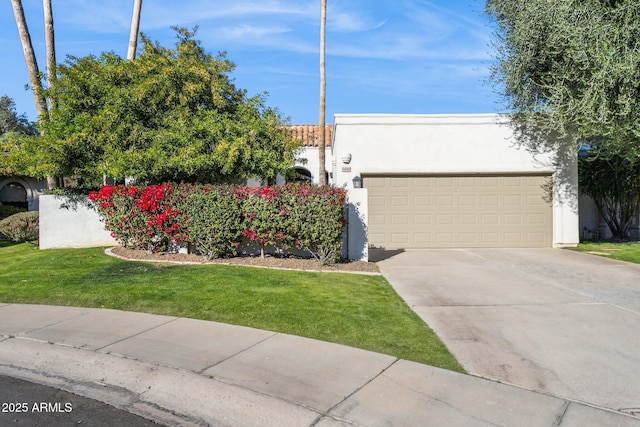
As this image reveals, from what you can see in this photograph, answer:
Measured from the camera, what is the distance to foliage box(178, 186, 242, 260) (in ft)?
34.1

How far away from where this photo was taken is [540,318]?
6.39 metres

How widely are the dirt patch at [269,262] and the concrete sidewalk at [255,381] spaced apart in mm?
4363

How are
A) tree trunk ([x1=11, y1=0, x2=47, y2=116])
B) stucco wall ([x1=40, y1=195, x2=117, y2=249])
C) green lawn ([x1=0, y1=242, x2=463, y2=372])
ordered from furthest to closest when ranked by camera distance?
tree trunk ([x1=11, y1=0, x2=47, y2=116])
stucco wall ([x1=40, y1=195, x2=117, y2=249])
green lawn ([x1=0, y1=242, x2=463, y2=372])

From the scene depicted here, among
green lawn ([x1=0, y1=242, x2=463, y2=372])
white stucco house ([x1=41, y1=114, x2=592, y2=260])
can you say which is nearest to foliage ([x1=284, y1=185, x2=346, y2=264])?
green lawn ([x1=0, y1=242, x2=463, y2=372])

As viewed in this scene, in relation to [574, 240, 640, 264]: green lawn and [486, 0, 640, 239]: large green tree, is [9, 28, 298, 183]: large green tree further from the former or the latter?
[574, 240, 640, 264]: green lawn

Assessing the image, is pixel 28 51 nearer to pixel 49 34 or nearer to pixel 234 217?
pixel 49 34

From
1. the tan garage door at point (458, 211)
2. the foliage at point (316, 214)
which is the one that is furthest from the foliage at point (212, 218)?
the tan garage door at point (458, 211)

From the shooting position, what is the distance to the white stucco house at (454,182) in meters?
14.2

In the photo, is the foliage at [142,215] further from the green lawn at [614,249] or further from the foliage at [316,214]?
the green lawn at [614,249]

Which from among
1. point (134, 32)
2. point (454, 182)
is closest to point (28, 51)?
point (134, 32)

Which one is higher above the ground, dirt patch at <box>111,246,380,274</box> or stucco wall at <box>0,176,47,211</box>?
stucco wall at <box>0,176,47,211</box>

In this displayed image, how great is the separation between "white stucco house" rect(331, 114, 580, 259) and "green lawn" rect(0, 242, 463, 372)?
17.5 feet

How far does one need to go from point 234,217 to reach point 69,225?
6130 millimetres

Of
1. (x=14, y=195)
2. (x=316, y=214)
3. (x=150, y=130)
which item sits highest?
(x=150, y=130)
